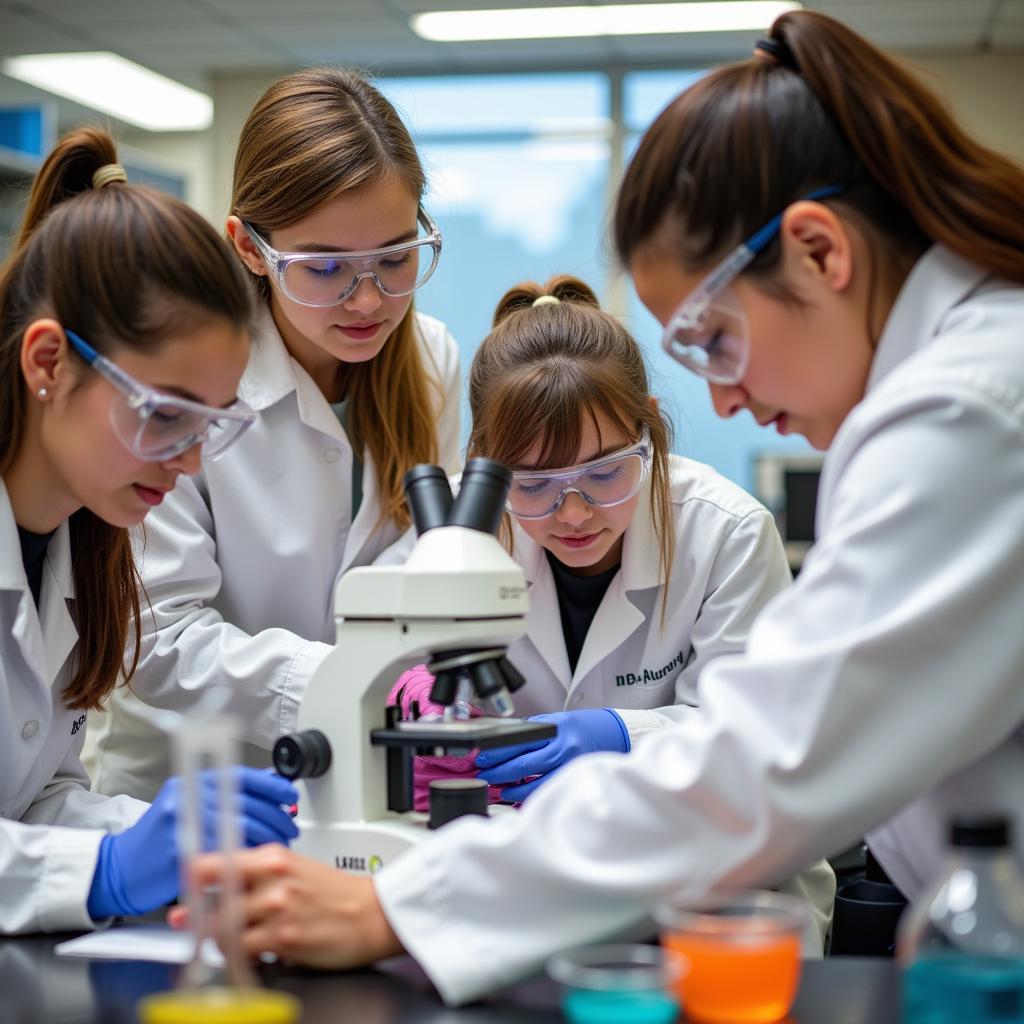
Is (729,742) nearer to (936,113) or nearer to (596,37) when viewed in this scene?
(936,113)

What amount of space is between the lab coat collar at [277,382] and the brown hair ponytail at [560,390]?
30 cm

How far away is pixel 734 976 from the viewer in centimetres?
96

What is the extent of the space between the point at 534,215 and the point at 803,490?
9.89ft

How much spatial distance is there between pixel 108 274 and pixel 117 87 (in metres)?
7.22

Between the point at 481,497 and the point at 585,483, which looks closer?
the point at 481,497

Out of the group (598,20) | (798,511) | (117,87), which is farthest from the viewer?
(117,87)

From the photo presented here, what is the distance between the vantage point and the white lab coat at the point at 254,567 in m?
2.11

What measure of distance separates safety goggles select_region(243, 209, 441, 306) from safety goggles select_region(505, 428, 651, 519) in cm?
40

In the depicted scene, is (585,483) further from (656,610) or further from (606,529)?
(656,610)

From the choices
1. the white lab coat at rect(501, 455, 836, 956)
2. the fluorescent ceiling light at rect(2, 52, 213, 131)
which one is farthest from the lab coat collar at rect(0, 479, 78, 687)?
the fluorescent ceiling light at rect(2, 52, 213, 131)

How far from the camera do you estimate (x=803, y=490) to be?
5.68 meters

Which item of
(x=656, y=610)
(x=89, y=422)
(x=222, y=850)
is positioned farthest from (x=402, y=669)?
(x=656, y=610)

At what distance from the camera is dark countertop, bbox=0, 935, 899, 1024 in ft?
→ 3.45

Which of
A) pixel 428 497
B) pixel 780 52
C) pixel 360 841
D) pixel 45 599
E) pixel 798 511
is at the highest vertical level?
pixel 780 52
